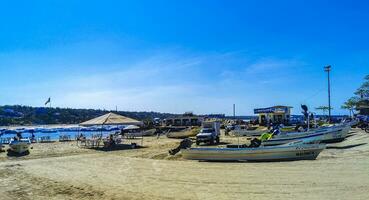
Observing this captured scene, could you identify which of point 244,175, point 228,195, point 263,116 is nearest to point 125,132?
point 263,116

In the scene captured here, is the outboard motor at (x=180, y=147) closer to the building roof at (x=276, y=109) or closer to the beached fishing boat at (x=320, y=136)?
the beached fishing boat at (x=320, y=136)

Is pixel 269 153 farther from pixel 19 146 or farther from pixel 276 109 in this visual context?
pixel 276 109

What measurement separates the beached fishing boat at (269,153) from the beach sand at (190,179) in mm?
752

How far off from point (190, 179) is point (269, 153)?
7.57 metres

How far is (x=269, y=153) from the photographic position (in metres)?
22.2

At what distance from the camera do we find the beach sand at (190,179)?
13070mm

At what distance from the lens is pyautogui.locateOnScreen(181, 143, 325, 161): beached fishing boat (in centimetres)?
2183

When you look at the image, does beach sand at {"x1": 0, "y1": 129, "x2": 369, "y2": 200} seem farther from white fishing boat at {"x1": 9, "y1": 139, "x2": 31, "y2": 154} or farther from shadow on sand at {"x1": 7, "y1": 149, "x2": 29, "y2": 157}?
white fishing boat at {"x1": 9, "y1": 139, "x2": 31, "y2": 154}

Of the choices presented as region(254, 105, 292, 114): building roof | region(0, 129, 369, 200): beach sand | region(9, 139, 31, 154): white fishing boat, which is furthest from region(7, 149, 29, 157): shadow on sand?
region(254, 105, 292, 114): building roof

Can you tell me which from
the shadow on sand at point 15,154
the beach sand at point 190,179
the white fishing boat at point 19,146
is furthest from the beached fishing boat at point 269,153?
the white fishing boat at point 19,146

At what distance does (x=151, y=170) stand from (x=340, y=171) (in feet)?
29.0

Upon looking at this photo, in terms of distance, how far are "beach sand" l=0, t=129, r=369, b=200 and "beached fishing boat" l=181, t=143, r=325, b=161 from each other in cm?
75

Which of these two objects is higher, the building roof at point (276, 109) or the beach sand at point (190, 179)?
the building roof at point (276, 109)

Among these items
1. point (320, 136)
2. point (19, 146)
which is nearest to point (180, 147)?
point (320, 136)
